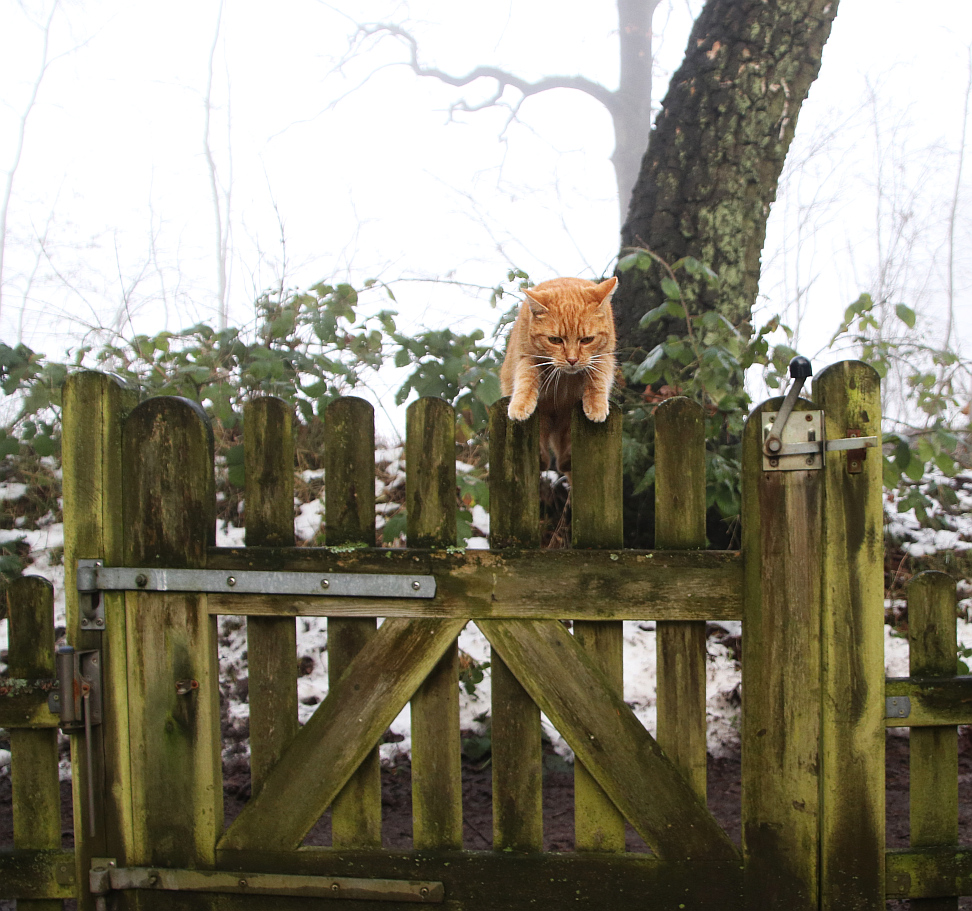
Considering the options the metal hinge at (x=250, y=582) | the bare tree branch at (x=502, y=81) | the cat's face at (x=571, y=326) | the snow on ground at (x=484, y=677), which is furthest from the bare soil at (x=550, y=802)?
the bare tree branch at (x=502, y=81)

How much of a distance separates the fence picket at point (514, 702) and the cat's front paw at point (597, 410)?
0.14m

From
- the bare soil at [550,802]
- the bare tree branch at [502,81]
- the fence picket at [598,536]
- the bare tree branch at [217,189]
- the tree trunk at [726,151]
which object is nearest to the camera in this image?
the fence picket at [598,536]

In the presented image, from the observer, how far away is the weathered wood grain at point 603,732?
5.75 ft

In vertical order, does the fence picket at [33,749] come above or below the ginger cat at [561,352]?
below

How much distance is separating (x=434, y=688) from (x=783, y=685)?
0.84m

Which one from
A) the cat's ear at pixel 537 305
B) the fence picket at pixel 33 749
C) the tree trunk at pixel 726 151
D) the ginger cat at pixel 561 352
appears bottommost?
the fence picket at pixel 33 749

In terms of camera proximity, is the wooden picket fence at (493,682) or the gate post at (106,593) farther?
the gate post at (106,593)

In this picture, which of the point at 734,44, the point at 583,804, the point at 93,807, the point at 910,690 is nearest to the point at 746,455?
the point at 910,690

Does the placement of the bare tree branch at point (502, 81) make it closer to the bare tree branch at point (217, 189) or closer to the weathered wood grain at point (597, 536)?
the bare tree branch at point (217, 189)

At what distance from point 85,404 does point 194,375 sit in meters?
1.14

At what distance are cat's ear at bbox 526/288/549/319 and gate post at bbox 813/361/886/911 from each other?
31.5 inches

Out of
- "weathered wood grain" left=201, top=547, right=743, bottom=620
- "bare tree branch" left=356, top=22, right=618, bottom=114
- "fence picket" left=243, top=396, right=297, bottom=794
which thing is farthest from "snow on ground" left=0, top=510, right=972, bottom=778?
"bare tree branch" left=356, top=22, right=618, bottom=114

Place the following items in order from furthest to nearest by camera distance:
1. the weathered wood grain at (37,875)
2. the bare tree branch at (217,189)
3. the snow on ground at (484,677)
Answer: the bare tree branch at (217,189), the snow on ground at (484,677), the weathered wood grain at (37,875)

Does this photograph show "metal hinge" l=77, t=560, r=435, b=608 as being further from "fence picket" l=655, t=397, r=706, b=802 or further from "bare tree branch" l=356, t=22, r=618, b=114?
"bare tree branch" l=356, t=22, r=618, b=114
